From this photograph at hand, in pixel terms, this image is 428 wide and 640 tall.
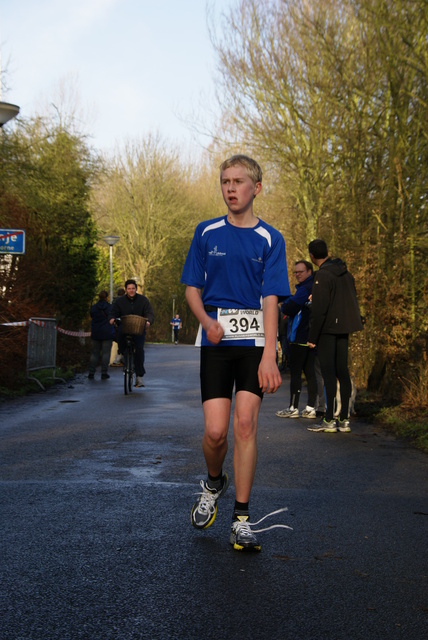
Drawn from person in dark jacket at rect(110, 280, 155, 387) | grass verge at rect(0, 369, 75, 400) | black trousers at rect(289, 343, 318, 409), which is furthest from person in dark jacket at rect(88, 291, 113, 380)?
black trousers at rect(289, 343, 318, 409)

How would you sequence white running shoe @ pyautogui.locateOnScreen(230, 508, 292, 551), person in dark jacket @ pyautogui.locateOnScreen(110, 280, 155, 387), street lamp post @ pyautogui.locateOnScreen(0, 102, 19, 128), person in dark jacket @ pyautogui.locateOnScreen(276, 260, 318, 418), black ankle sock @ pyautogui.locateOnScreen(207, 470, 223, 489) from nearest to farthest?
1. white running shoe @ pyautogui.locateOnScreen(230, 508, 292, 551)
2. black ankle sock @ pyautogui.locateOnScreen(207, 470, 223, 489)
3. person in dark jacket @ pyautogui.locateOnScreen(276, 260, 318, 418)
4. street lamp post @ pyautogui.locateOnScreen(0, 102, 19, 128)
5. person in dark jacket @ pyautogui.locateOnScreen(110, 280, 155, 387)

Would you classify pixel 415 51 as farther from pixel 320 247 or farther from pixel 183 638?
pixel 183 638

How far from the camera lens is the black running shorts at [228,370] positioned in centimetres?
483

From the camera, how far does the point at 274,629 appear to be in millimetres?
3479

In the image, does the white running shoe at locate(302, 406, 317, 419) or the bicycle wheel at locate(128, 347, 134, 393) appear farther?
the bicycle wheel at locate(128, 347, 134, 393)

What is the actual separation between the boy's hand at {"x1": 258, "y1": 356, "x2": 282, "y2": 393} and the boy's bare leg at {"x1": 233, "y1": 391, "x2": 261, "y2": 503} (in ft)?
0.44

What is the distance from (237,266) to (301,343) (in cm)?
669

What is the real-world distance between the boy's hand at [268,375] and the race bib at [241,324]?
0.16 meters

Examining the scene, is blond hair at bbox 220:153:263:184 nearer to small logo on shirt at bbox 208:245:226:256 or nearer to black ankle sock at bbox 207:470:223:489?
small logo on shirt at bbox 208:245:226:256

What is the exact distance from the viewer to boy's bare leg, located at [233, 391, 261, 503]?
4.81 m

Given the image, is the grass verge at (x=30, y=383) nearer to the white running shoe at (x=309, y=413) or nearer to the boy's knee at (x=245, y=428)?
the white running shoe at (x=309, y=413)

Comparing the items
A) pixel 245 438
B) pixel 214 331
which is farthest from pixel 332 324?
pixel 214 331

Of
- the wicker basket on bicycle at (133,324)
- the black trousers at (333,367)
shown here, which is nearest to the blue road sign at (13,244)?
the wicker basket on bicycle at (133,324)

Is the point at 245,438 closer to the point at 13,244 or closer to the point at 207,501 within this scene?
the point at 207,501
